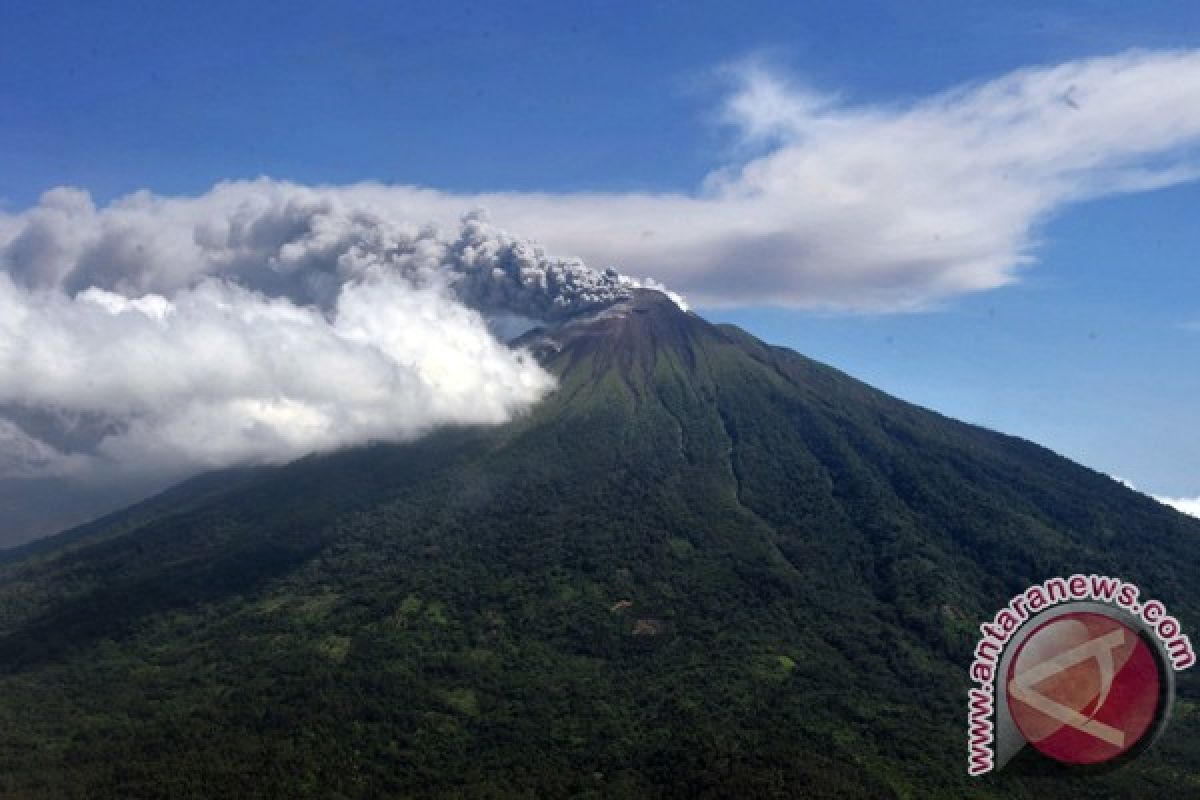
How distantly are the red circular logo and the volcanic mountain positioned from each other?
122ft

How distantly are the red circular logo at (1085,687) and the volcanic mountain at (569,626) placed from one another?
3721cm

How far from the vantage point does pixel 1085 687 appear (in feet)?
92.4

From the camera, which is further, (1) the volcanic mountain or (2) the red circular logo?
(1) the volcanic mountain

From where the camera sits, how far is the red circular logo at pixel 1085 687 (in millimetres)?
27766

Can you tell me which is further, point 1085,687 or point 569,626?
point 569,626

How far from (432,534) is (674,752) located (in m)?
82.3

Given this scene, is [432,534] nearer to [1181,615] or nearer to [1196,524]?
[1181,615]

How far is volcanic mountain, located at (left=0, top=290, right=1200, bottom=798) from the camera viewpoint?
315ft

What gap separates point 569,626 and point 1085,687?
111380 mm

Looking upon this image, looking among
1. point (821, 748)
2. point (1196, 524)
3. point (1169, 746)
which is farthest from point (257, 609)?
point (1196, 524)

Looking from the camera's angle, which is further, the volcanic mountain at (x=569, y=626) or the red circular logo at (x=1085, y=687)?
the volcanic mountain at (x=569, y=626)

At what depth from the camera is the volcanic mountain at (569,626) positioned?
96000 mm

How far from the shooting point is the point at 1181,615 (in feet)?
487

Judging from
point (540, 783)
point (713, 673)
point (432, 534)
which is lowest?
point (540, 783)
